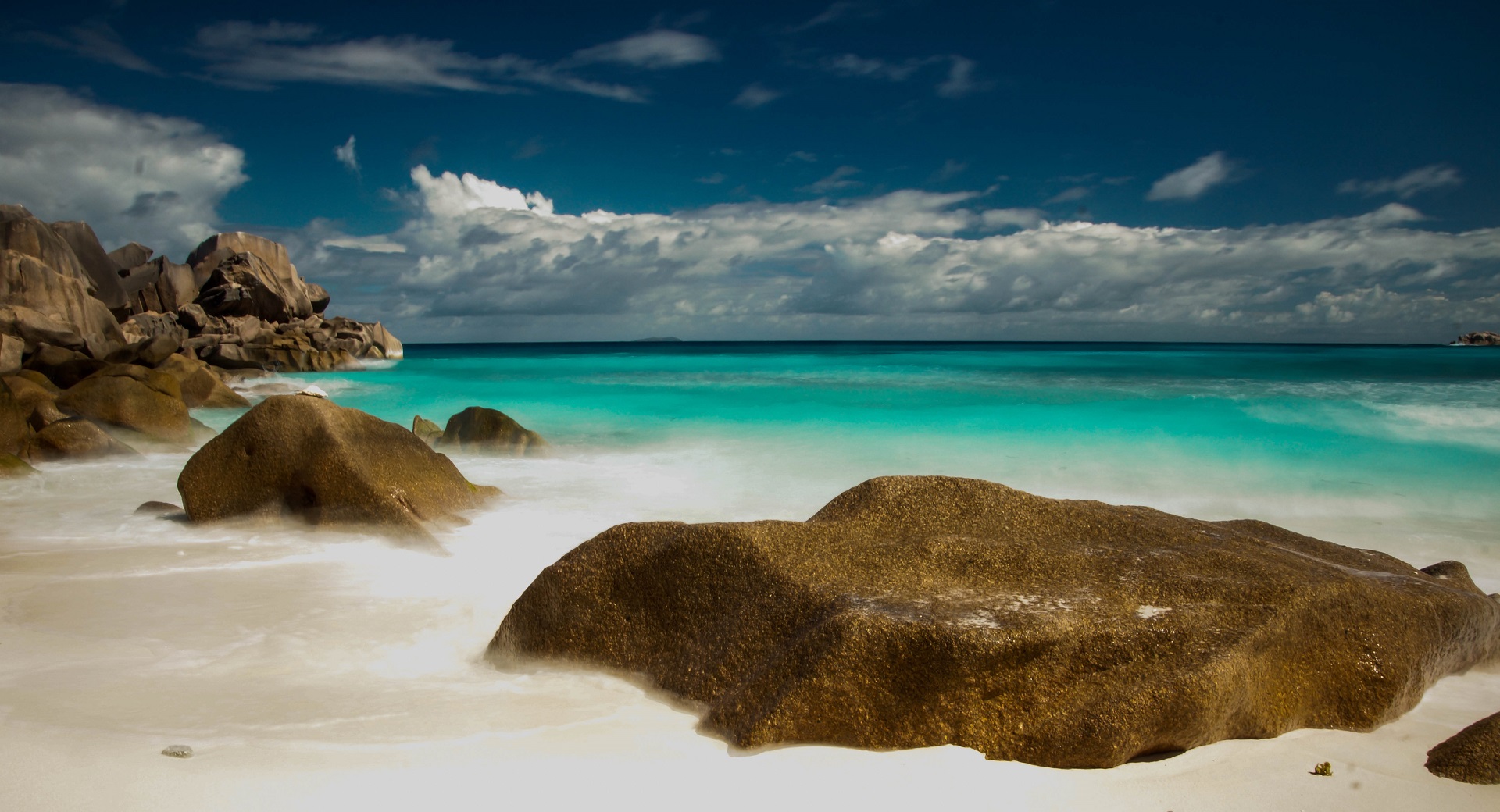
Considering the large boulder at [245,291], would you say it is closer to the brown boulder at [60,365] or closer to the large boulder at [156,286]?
the large boulder at [156,286]

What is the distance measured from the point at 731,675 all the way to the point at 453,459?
838cm

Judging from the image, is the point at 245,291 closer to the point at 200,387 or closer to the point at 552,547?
the point at 200,387

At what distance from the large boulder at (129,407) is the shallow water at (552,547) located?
108cm

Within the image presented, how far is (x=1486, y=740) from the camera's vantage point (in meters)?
2.58

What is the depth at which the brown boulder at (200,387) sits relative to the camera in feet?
54.7

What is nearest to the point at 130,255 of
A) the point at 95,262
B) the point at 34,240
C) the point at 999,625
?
the point at 95,262

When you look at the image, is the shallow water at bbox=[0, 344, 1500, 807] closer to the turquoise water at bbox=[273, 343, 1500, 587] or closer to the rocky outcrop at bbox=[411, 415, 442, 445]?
the turquoise water at bbox=[273, 343, 1500, 587]

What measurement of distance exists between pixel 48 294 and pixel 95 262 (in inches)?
396

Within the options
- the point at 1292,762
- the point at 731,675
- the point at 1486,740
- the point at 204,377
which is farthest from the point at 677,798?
the point at 204,377

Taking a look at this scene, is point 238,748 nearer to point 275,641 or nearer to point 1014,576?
point 275,641

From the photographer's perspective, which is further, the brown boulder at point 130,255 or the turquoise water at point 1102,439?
the brown boulder at point 130,255

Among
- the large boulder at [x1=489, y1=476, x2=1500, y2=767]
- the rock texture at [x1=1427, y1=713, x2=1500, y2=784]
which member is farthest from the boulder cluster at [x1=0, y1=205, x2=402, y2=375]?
the rock texture at [x1=1427, y1=713, x2=1500, y2=784]

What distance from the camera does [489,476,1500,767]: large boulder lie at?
2646 mm

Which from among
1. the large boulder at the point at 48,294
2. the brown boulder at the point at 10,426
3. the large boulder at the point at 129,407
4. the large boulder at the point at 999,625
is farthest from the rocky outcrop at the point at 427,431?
the large boulder at the point at 48,294
